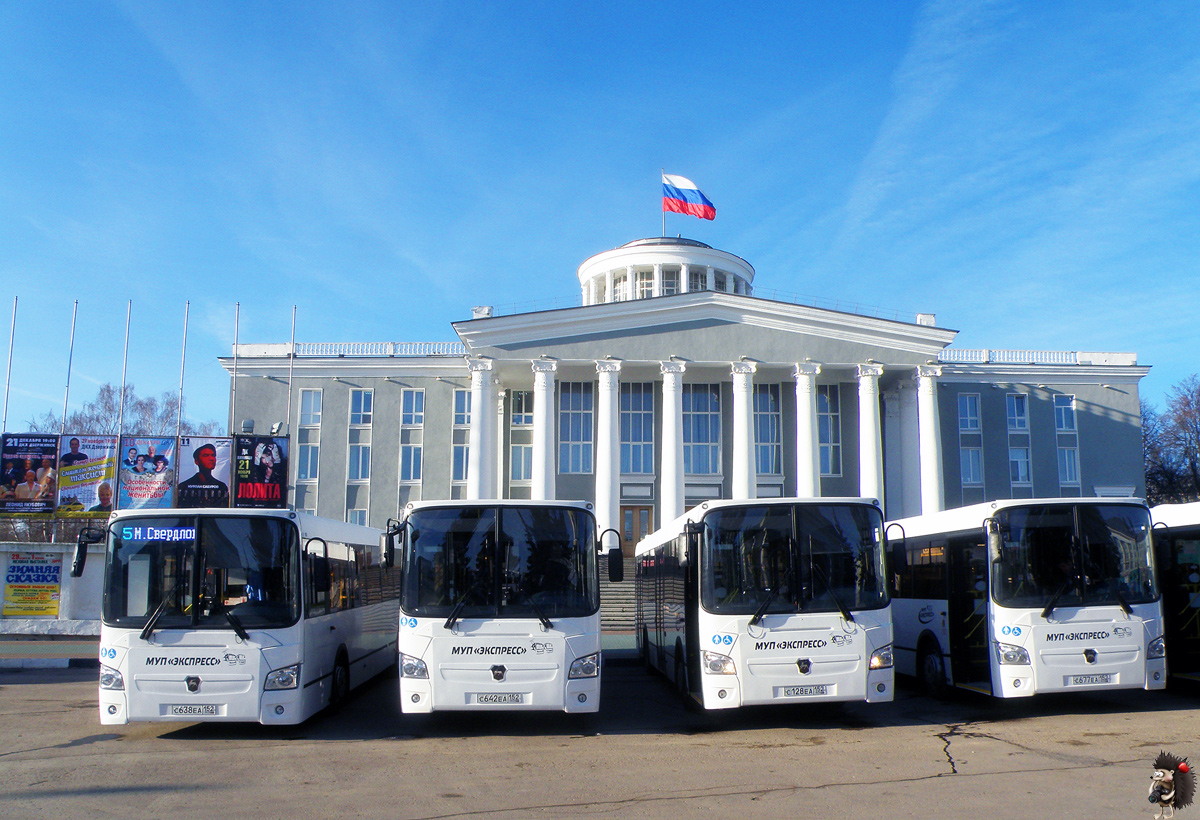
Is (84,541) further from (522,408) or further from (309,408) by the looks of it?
(309,408)

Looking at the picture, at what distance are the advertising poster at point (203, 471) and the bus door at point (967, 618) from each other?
20482mm

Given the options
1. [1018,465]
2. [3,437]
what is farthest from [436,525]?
[1018,465]

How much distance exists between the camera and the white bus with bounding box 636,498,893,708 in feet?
33.2

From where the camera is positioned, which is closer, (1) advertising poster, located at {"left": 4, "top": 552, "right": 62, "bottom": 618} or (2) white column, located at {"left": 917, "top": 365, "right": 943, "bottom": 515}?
(1) advertising poster, located at {"left": 4, "top": 552, "right": 62, "bottom": 618}

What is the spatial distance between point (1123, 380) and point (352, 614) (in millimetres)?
40076

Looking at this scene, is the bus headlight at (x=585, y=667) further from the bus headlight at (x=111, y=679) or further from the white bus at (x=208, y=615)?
the bus headlight at (x=111, y=679)

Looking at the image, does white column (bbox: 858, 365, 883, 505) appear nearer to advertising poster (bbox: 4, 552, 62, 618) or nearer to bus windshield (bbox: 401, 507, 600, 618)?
advertising poster (bbox: 4, 552, 62, 618)

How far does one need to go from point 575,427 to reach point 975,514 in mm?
27911

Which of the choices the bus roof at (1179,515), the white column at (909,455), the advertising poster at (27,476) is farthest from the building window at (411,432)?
the bus roof at (1179,515)

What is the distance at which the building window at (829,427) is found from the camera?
128ft

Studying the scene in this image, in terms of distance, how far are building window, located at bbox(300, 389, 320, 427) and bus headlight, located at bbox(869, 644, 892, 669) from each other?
3416 centimetres

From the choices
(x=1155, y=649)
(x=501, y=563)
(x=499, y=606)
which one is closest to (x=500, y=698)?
(x=499, y=606)

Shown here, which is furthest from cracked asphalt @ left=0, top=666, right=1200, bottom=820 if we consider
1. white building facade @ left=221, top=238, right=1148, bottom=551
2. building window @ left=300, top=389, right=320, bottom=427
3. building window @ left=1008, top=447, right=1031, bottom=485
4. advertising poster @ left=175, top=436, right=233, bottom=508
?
building window @ left=1008, top=447, right=1031, bottom=485

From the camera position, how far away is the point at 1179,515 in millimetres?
12703
